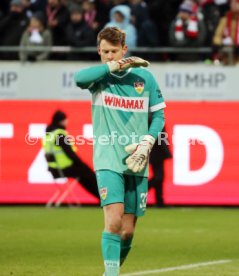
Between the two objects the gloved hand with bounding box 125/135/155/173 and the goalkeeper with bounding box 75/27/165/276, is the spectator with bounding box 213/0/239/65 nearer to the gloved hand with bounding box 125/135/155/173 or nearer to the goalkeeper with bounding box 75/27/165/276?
the goalkeeper with bounding box 75/27/165/276

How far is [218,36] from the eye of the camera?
2088 centimetres

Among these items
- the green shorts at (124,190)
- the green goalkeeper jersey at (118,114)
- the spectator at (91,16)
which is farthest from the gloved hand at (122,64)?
the spectator at (91,16)

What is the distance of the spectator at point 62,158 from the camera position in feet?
57.6

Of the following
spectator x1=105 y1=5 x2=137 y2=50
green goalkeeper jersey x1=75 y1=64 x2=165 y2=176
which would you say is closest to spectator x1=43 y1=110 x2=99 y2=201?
spectator x1=105 y1=5 x2=137 y2=50

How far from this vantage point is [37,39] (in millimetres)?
21359

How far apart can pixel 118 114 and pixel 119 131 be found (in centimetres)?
15

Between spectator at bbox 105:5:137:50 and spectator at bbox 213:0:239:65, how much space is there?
168 cm

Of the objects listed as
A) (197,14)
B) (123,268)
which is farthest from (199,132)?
(123,268)

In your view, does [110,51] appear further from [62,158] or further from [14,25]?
[14,25]

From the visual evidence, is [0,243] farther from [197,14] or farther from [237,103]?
[197,14]

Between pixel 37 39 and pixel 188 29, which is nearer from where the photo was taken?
pixel 188 29

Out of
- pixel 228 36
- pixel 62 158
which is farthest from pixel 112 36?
pixel 228 36

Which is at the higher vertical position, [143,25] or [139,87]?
[139,87]

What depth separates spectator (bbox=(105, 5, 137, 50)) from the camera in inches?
811
